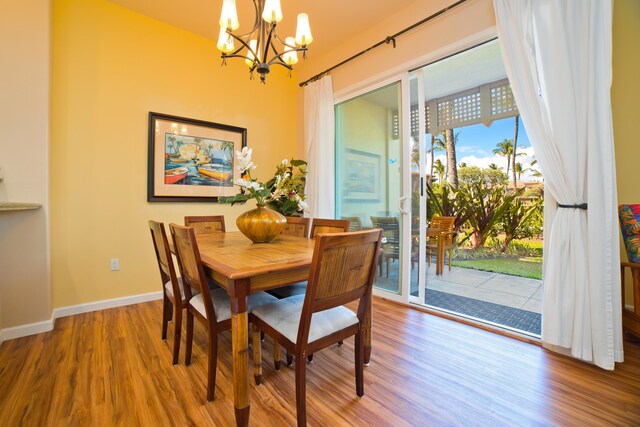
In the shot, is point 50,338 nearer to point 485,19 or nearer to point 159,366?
point 159,366

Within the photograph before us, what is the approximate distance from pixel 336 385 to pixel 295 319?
20.8 inches

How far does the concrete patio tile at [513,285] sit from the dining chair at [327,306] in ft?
9.09

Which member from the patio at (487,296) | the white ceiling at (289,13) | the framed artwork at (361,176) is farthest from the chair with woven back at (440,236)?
the white ceiling at (289,13)

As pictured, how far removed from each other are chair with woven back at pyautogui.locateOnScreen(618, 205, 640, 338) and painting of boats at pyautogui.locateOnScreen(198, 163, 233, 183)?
342 cm

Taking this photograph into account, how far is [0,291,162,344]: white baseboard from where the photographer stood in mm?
1963

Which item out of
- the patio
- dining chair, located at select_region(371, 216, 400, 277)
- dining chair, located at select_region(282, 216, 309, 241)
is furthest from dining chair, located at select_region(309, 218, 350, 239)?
the patio

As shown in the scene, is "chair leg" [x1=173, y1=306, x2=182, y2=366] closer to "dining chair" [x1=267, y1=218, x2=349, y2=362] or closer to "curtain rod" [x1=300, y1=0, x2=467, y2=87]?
"dining chair" [x1=267, y1=218, x2=349, y2=362]

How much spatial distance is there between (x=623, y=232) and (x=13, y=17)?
4441mm

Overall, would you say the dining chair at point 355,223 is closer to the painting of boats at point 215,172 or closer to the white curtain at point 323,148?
the white curtain at point 323,148

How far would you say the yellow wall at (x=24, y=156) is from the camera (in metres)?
1.94

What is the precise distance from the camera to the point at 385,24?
275 centimetres

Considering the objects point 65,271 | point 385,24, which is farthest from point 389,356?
point 385,24

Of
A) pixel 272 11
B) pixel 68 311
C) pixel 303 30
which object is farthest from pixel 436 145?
pixel 68 311

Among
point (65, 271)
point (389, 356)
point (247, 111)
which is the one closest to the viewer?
point (389, 356)
